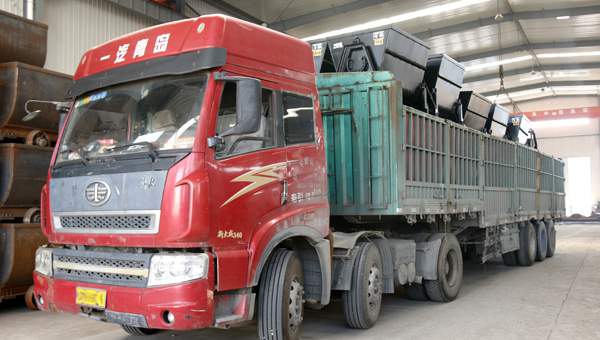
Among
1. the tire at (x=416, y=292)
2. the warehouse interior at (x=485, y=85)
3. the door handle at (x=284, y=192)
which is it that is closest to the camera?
the door handle at (x=284, y=192)

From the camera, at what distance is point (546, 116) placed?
37.2 m

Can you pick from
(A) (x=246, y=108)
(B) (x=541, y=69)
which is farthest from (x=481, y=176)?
(B) (x=541, y=69)

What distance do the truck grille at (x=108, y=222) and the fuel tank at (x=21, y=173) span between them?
3.16m

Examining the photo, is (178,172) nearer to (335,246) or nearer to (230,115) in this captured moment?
(230,115)

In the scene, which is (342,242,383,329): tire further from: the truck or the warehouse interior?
the warehouse interior

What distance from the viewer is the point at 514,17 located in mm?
19625

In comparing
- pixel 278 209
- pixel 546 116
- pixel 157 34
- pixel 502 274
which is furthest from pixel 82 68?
pixel 546 116

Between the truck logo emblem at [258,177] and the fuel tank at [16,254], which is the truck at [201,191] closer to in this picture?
the truck logo emblem at [258,177]

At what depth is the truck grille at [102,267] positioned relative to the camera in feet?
12.8

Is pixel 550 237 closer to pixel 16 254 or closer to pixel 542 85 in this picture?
pixel 16 254

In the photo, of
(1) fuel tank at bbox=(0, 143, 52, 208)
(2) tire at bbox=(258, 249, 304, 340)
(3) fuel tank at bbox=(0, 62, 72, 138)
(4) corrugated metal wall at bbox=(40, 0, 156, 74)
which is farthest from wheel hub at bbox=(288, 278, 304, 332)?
(4) corrugated metal wall at bbox=(40, 0, 156, 74)

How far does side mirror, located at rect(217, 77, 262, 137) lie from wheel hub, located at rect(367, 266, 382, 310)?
2757 millimetres

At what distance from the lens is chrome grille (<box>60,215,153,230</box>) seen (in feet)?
12.9

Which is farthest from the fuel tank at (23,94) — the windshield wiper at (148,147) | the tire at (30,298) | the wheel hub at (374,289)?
the wheel hub at (374,289)
